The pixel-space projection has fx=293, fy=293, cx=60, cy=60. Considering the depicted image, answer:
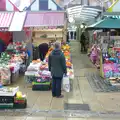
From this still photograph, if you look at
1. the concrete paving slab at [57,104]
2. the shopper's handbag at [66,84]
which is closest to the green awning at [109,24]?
the shopper's handbag at [66,84]

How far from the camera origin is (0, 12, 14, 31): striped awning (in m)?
13.4

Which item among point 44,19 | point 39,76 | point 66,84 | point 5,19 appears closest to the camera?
point 66,84

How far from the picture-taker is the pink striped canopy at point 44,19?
13.9 metres

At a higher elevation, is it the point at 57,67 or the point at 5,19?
the point at 5,19

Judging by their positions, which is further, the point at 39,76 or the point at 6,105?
the point at 39,76

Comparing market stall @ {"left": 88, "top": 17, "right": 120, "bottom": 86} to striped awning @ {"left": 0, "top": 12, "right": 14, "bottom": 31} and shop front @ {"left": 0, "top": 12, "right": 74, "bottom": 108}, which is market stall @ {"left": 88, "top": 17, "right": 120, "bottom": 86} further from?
striped awning @ {"left": 0, "top": 12, "right": 14, "bottom": 31}

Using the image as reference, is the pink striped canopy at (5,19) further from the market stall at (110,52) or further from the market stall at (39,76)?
the market stall at (110,52)

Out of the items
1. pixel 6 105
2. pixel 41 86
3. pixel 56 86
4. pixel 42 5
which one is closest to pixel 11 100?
pixel 6 105

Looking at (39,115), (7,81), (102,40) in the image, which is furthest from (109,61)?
(39,115)

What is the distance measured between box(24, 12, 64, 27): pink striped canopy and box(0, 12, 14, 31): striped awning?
2.66 feet

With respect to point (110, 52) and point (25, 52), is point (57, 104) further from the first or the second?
point (25, 52)

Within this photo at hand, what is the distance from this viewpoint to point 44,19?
14.3 m

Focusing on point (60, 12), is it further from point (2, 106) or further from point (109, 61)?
point (2, 106)

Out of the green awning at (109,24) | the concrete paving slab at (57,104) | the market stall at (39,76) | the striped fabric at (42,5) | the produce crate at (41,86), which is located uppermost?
the striped fabric at (42,5)
